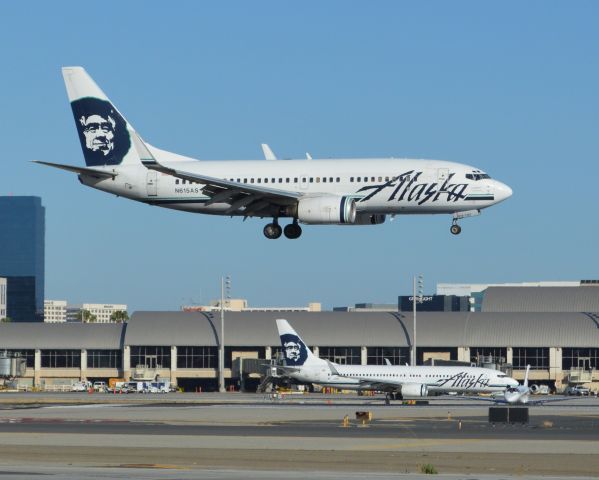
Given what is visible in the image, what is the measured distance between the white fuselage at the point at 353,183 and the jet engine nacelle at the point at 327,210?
36.7 inches

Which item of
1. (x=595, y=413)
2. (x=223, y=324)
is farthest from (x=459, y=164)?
(x=223, y=324)

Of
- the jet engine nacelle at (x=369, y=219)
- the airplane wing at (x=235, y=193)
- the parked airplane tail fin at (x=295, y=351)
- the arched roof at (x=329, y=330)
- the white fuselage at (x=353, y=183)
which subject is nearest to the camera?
the white fuselage at (x=353, y=183)

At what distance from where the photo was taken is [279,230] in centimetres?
8206

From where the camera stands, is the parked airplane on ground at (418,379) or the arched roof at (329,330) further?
the arched roof at (329,330)

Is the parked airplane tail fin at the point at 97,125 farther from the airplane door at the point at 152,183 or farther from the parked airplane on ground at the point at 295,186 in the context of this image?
the airplane door at the point at 152,183

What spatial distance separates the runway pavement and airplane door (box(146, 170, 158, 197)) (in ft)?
47.1

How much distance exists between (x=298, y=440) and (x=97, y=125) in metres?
33.0

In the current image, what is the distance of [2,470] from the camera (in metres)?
50.1

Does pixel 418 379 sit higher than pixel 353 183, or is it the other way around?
pixel 353 183

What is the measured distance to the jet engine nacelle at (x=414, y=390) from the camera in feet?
364

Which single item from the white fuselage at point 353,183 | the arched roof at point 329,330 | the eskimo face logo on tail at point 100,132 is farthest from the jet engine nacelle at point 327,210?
the arched roof at point 329,330

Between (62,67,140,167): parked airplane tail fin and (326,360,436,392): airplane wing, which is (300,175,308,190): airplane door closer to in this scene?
(62,67,140,167): parked airplane tail fin

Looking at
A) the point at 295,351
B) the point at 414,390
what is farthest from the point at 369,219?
the point at 295,351

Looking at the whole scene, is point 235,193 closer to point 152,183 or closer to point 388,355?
point 152,183
